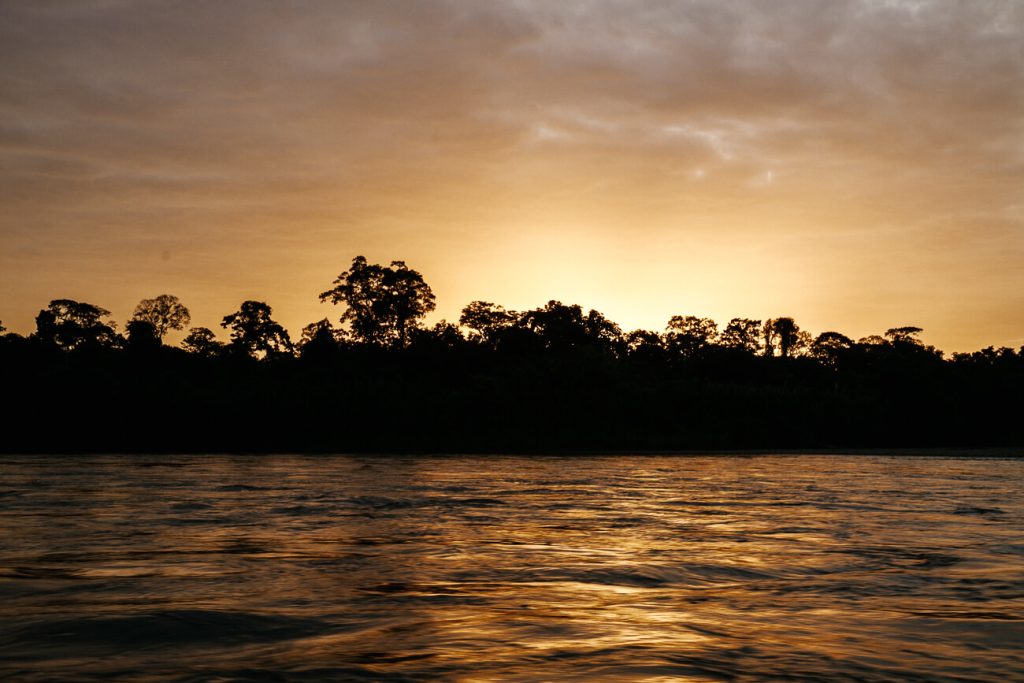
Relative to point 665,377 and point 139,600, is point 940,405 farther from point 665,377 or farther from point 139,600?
point 139,600

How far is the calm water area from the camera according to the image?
6.45 metres

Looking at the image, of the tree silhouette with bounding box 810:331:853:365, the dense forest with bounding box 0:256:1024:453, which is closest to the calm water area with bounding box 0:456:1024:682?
the dense forest with bounding box 0:256:1024:453

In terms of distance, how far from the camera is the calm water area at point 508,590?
6.45 metres

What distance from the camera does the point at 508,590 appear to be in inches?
371

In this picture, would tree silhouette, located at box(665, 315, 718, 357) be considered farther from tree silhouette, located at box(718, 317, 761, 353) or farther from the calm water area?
the calm water area

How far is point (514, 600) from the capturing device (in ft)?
29.1

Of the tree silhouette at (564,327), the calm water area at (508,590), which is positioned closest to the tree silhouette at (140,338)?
the tree silhouette at (564,327)

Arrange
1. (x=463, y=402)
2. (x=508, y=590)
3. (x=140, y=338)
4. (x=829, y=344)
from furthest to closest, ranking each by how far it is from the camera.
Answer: (x=829, y=344) → (x=140, y=338) → (x=463, y=402) → (x=508, y=590)

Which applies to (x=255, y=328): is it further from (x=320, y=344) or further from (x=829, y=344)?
(x=829, y=344)

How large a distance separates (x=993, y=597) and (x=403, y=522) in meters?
9.81

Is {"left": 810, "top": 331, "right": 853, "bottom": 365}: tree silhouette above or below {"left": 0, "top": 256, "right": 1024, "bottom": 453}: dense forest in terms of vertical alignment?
above

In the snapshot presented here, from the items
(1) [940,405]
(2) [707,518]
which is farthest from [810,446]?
(2) [707,518]

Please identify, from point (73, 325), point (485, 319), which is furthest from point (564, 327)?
point (73, 325)

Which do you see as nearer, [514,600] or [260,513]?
[514,600]
